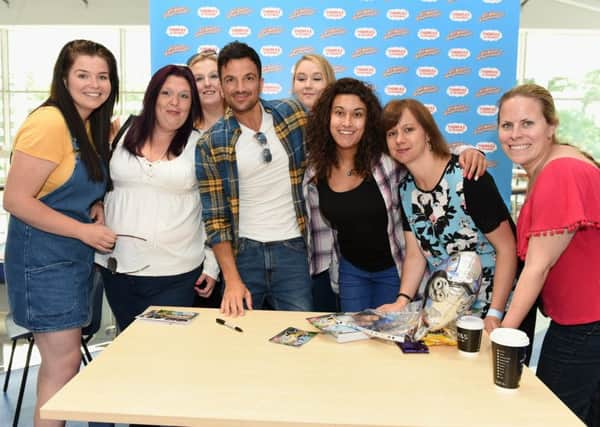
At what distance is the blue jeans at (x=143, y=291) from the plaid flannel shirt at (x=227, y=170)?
222 millimetres

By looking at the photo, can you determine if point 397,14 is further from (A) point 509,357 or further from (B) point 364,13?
(A) point 509,357

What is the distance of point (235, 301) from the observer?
2.12 m

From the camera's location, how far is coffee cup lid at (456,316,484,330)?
1.68m

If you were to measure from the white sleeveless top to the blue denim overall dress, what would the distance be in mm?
169

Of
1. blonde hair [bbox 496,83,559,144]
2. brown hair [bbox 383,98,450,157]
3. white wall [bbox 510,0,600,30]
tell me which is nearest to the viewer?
blonde hair [bbox 496,83,559,144]

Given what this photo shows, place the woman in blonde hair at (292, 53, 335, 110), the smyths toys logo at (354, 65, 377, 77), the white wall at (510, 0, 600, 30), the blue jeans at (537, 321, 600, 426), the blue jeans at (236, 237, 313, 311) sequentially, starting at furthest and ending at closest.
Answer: the white wall at (510, 0, 600, 30) → the smyths toys logo at (354, 65, 377, 77) → the woman in blonde hair at (292, 53, 335, 110) → the blue jeans at (236, 237, 313, 311) → the blue jeans at (537, 321, 600, 426)

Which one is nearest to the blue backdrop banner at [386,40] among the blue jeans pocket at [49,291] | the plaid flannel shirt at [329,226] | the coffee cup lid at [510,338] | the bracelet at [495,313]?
the plaid flannel shirt at [329,226]

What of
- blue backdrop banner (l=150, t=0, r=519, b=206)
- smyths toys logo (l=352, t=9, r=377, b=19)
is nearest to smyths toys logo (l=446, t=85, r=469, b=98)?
blue backdrop banner (l=150, t=0, r=519, b=206)

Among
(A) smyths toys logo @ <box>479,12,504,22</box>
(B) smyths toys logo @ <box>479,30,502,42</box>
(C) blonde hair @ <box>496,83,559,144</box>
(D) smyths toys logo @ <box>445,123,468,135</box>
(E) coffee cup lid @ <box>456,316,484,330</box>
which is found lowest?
(E) coffee cup lid @ <box>456,316,484,330</box>

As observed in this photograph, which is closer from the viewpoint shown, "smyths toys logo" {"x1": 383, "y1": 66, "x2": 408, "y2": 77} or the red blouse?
the red blouse

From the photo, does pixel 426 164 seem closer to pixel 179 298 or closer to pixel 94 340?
pixel 179 298

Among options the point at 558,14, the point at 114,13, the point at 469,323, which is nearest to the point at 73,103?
the point at 469,323

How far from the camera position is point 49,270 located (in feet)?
6.73

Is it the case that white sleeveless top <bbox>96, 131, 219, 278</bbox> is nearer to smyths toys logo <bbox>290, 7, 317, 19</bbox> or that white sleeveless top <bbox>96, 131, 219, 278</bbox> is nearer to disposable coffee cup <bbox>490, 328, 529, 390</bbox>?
disposable coffee cup <bbox>490, 328, 529, 390</bbox>
